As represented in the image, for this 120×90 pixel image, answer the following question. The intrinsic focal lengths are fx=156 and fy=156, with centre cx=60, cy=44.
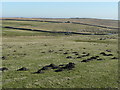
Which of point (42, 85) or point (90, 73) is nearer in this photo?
point (42, 85)

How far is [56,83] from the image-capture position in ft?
66.4

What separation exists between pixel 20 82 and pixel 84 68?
467 inches

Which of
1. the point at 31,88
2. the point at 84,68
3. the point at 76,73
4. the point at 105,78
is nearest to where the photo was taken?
the point at 31,88

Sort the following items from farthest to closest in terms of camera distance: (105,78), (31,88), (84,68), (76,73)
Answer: (84,68)
(76,73)
(105,78)
(31,88)

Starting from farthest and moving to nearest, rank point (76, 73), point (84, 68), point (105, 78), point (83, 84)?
point (84, 68) < point (76, 73) < point (105, 78) < point (83, 84)

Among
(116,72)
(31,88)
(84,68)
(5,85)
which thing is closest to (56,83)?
(31,88)

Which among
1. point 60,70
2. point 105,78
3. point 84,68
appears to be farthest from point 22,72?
point 105,78

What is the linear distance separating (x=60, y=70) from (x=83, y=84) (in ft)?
20.2

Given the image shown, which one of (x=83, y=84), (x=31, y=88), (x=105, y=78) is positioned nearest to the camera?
(x=31, y=88)

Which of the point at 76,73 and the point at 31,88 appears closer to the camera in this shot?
the point at 31,88

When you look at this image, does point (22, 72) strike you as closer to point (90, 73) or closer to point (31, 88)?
point (31, 88)

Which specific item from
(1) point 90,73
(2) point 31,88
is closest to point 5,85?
(2) point 31,88

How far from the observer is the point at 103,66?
2891cm

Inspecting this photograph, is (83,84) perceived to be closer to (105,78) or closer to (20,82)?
(105,78)
